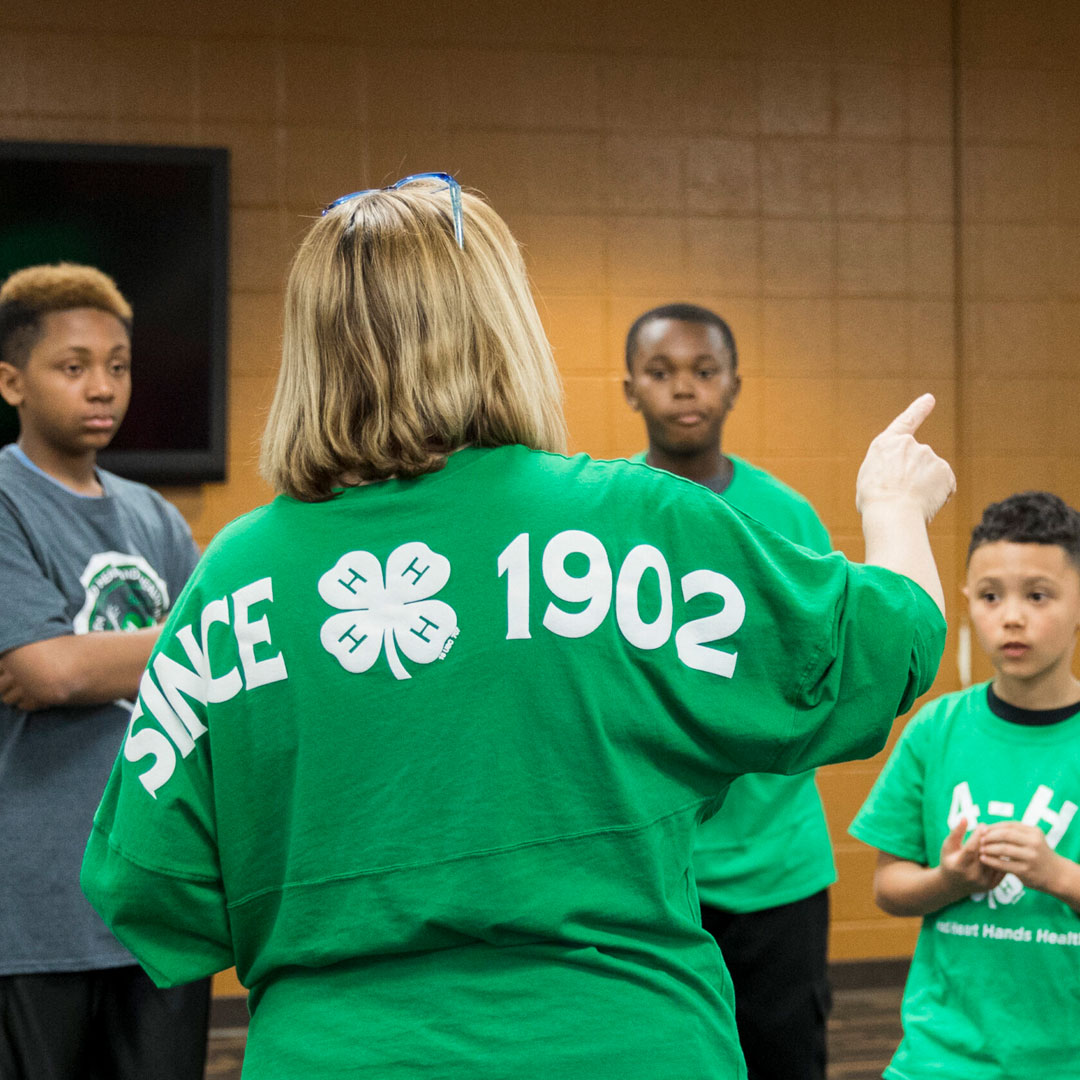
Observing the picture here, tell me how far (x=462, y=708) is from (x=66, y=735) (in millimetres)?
1104

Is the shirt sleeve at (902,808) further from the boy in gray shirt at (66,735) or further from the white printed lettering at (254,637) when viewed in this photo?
the white printed lettering at (254,637)

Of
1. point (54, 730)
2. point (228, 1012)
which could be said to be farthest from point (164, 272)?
point (54, 730)

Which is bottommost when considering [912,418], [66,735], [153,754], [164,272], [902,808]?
[902,808]

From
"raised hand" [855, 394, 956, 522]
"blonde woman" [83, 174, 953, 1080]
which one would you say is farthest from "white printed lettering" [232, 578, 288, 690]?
"raised hand" [855, 394, 956, 522]

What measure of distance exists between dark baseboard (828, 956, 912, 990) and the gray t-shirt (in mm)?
2774

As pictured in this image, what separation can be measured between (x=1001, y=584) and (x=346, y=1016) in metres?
1.33

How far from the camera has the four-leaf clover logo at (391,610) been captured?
0.90 meters

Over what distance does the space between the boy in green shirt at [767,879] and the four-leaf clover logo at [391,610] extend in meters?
1.36

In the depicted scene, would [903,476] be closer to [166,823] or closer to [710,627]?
[710,627]

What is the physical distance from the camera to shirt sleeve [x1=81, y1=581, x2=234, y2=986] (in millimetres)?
955

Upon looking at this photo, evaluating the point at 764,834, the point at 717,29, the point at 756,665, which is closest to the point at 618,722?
the point at 756,665

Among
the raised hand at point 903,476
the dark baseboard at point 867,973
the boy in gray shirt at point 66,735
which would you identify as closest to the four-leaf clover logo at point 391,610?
the raised hand at point 903,476

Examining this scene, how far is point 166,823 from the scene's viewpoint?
0.96m

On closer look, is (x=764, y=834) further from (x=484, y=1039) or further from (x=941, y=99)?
(x=941, y=99)
